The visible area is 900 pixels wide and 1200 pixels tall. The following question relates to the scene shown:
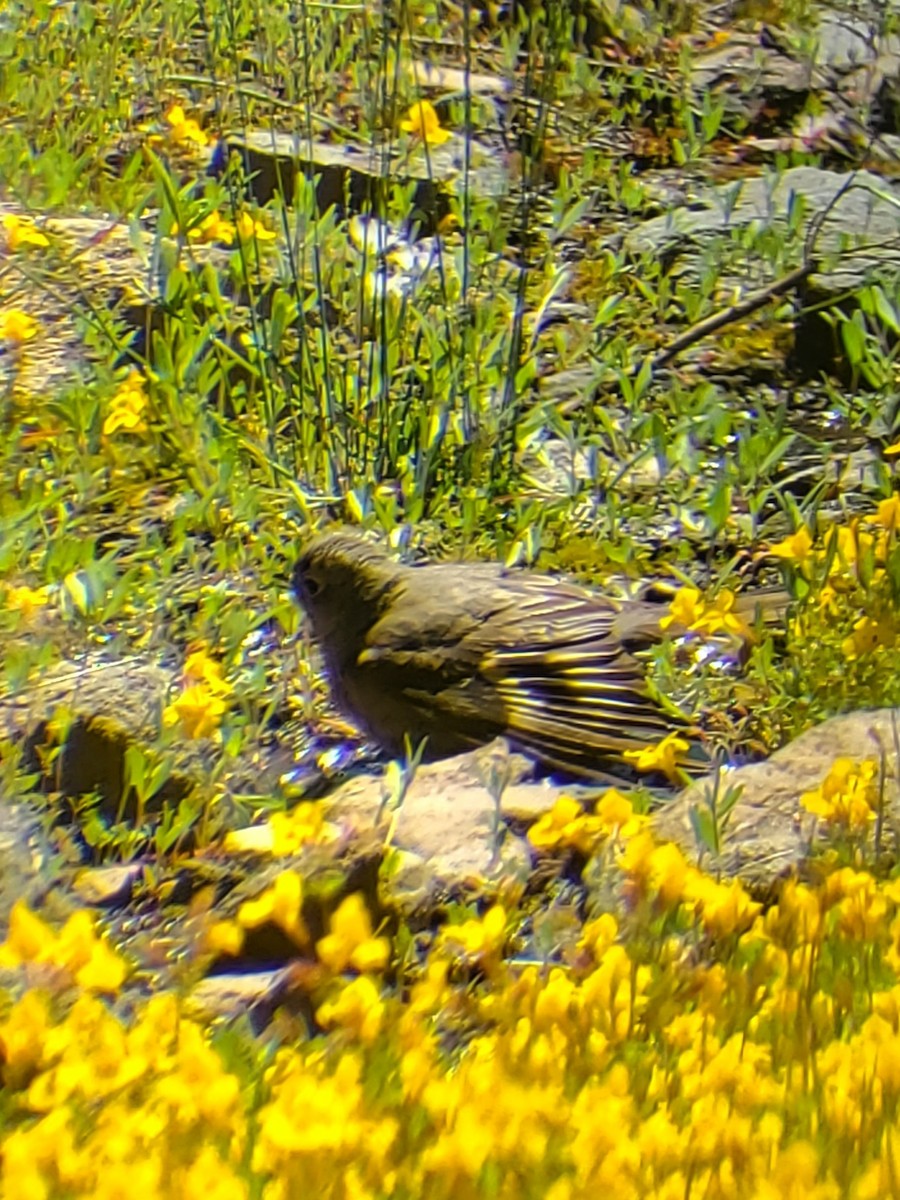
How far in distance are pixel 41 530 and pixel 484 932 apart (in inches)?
38.3

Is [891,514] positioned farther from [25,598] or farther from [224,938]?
[25,598]

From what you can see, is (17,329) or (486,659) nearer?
(486,659)

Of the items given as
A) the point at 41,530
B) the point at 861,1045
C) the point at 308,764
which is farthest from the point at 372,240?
the point at 861,1045

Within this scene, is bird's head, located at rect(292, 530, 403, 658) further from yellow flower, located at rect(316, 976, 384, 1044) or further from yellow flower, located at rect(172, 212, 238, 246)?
yellow flower, located at rect(172, 212, 238, 246)

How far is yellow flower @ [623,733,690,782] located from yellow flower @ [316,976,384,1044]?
53 centimetres

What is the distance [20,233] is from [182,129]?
1.08ft

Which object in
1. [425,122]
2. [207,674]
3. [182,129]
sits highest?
[425,122]

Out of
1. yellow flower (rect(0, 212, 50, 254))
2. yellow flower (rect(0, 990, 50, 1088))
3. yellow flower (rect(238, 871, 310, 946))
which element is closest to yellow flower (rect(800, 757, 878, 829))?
yellow flower (rect(238, 871, 310, 946))

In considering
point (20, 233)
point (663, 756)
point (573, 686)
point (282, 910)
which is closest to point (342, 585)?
point (573, 686)

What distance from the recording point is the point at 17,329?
2561 mm

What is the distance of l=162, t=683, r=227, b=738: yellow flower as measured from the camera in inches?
74.8

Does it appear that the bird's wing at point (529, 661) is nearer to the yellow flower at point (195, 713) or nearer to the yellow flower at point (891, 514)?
the yellow flower at point (195, 713)

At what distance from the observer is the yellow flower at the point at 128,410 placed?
237 centimetres

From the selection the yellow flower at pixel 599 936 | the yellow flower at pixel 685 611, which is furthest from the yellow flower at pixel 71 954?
the yellow flower at pixel 685 611
